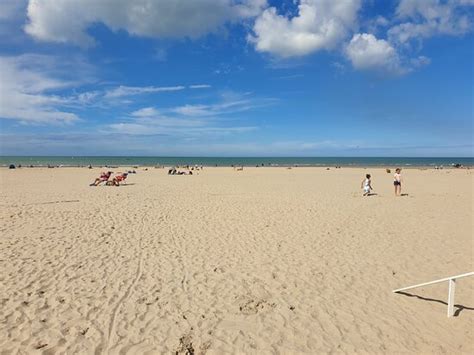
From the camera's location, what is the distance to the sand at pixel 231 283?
493 cm

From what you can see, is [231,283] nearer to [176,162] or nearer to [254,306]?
[254,306]

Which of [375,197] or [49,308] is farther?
[375,197]

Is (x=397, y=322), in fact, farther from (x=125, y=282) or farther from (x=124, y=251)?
(x=124, y=251)

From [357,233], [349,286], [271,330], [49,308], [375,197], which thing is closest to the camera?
[271,330]

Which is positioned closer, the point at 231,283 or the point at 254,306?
the point at 254,306

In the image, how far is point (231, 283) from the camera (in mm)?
6859

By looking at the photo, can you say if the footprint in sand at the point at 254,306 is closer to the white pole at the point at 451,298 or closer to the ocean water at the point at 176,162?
the white pole at the point at 451,298

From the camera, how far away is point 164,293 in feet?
20.9

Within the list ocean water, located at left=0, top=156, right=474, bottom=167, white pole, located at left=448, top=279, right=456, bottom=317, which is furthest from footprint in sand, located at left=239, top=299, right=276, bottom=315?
ocean water, located at left=0, top=156, right=474, bottom=167

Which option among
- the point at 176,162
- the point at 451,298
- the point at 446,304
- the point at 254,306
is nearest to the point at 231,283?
the point at 254,306

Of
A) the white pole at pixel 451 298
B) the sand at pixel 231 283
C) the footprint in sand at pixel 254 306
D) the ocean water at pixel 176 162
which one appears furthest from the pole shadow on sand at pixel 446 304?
the ocean water at pixel 176 162

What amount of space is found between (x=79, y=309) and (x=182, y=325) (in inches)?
72.4

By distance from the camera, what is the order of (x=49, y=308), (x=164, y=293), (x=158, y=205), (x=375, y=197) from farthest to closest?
(x=375, y=197) → (x=158, y=205) → (x=164, y=293) → (x=49, y=308)

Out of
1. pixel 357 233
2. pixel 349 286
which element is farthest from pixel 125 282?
pixel 357 233
